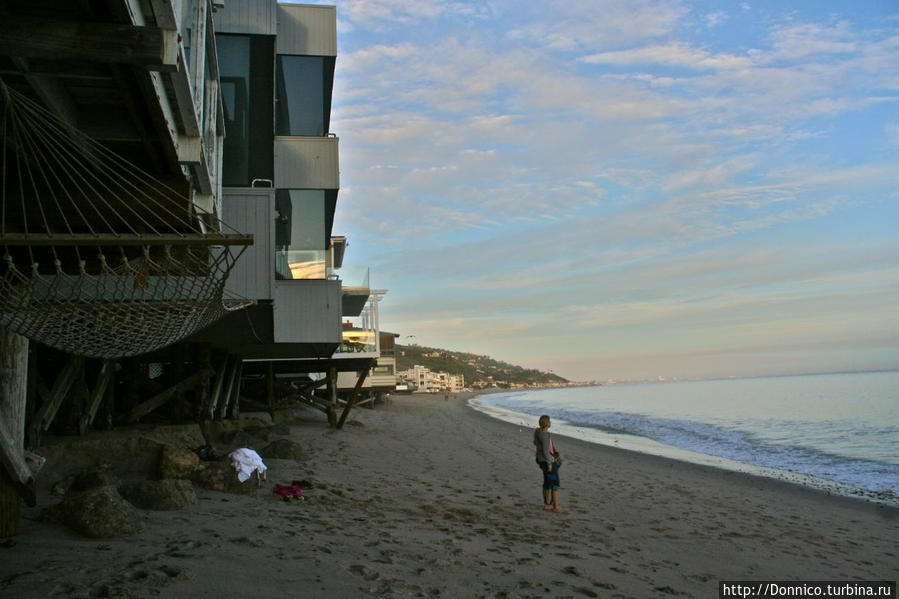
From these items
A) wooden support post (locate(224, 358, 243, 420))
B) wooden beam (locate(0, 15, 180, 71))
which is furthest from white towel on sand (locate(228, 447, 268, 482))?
wooden support post (locate(224, 358, 243, 420))

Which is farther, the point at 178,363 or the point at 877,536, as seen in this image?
the point at 178,363

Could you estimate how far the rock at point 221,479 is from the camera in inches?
283

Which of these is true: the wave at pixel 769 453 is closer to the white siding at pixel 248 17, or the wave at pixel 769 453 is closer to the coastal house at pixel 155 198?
the coastal house at pixel 155 198

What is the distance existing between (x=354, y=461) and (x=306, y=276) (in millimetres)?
3334

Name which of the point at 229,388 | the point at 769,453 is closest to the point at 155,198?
the point at 229,388

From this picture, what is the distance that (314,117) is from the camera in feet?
40.1

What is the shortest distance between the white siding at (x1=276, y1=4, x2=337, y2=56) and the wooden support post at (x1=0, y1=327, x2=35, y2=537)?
8.39m

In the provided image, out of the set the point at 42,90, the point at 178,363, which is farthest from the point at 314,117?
the point at 42,90

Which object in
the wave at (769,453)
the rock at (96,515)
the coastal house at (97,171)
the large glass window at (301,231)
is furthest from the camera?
the wave at (769,453)

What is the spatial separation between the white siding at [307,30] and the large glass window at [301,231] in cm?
276

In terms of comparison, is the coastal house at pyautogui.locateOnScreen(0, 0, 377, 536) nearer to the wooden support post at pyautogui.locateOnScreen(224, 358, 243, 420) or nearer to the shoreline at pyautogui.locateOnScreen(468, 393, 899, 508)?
the wooden support post at pyautogui.locateOnScreen(224, 358, 243, 420)

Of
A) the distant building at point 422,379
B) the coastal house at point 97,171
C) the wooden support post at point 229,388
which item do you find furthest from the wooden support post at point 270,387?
the distant building at point 422,379

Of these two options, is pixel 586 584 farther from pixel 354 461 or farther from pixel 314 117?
pixel 314 117

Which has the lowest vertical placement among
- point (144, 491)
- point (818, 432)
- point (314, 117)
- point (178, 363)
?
point (818, 432)
